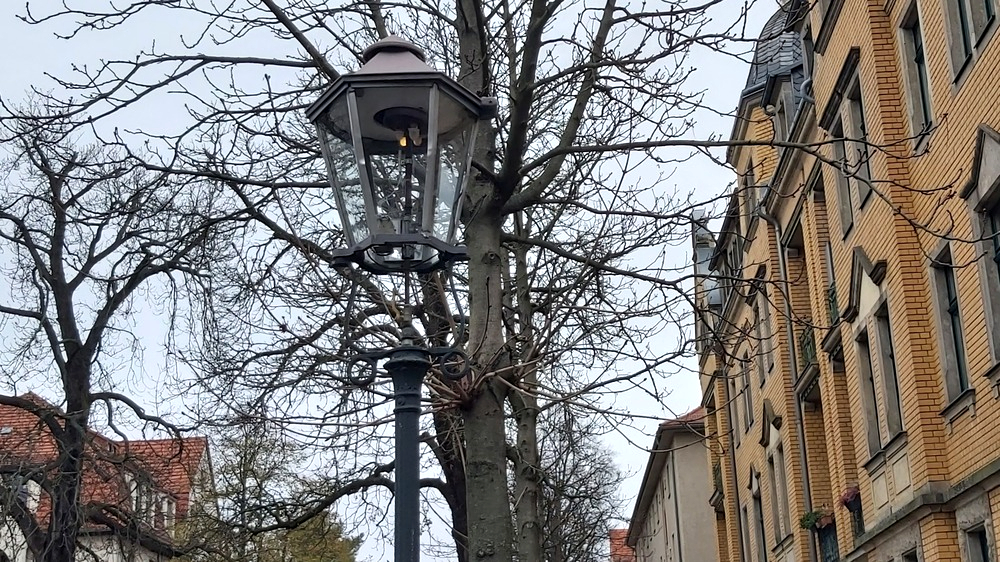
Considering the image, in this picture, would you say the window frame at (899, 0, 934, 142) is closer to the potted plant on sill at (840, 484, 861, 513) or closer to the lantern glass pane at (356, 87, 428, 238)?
the potted plant on sill at (840, 484, 861, 513)

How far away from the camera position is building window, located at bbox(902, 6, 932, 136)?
48.4 feet

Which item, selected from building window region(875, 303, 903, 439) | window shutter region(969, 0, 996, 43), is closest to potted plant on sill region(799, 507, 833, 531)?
building window region(875, 303, 903, 439)

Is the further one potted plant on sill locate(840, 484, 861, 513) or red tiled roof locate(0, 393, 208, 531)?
red tiled roof locate(0, 393, 208, 531)

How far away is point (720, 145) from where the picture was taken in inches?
344

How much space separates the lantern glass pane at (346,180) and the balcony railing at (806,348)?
1683 centimetres

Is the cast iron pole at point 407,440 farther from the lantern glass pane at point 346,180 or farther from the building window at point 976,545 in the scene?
the building window at point 976,545

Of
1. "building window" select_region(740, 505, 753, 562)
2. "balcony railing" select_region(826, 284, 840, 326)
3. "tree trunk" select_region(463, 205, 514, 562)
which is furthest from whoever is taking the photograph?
"building window" select_region(740, 505, 753, 562)

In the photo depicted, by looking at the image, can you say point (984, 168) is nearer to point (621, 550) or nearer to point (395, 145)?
point (395, 145)

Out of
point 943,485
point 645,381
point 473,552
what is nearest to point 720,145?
point 645,381

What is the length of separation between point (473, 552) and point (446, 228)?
3.28 m

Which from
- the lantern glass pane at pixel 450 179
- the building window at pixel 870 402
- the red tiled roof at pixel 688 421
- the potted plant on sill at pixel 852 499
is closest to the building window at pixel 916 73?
the building window at pixel 870 402

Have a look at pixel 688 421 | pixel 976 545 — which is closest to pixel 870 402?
pixel 976 545

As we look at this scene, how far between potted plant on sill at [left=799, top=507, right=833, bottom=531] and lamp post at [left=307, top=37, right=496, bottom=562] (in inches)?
684

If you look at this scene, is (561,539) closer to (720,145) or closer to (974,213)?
(974,213)
